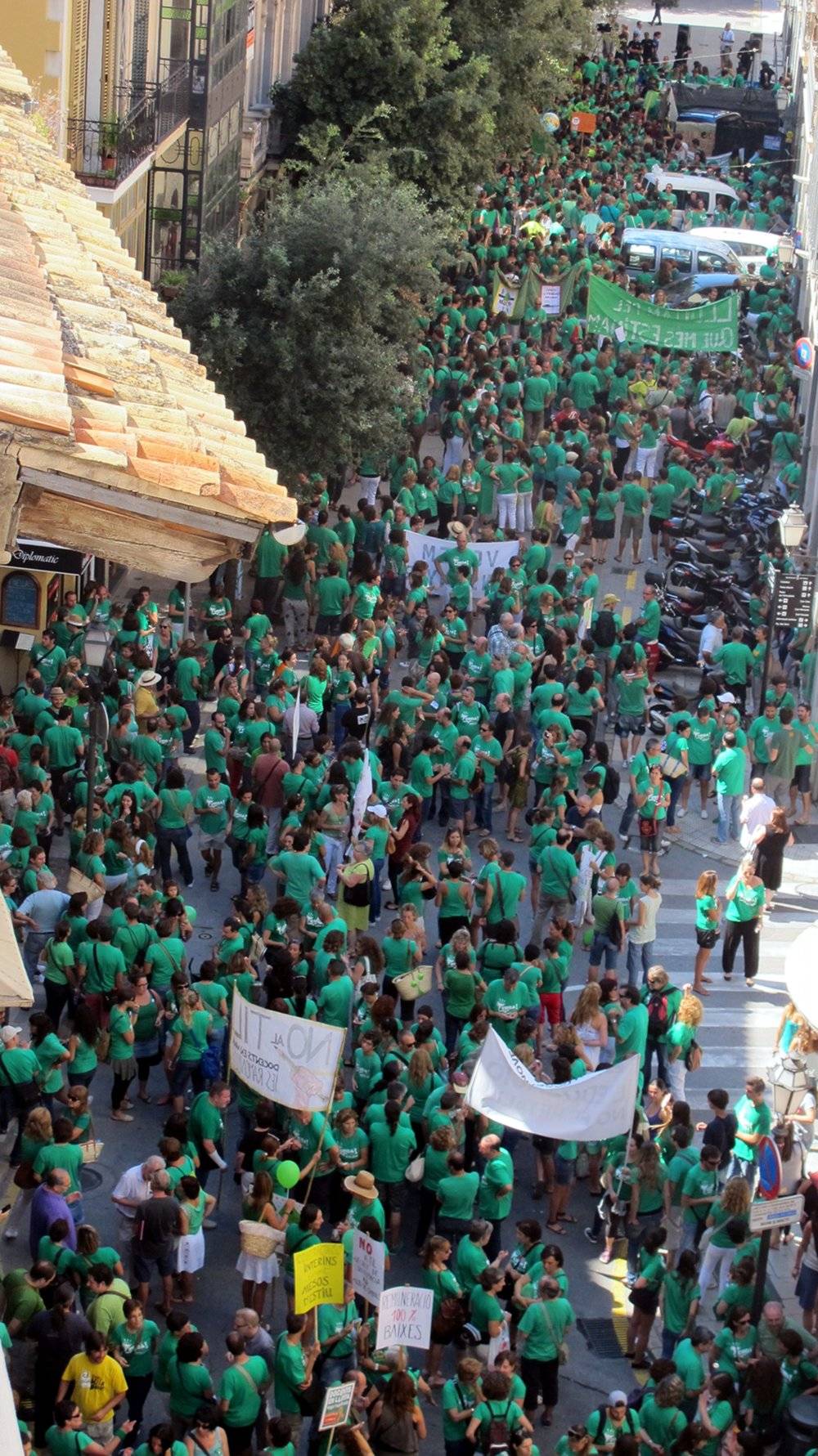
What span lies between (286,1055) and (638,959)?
4769mm

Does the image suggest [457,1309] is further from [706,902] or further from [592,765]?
[592,765]

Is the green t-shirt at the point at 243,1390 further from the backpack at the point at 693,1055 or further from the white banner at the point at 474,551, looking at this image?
the white banner at the point at 474,551

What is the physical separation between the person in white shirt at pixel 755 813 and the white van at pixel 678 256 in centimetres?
2284

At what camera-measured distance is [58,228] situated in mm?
11750

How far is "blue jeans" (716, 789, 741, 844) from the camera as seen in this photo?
2222 centimetres

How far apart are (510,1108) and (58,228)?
6.05 m

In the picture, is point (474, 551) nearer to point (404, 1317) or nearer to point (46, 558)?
point (46, 558)

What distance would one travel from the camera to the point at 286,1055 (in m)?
14.7

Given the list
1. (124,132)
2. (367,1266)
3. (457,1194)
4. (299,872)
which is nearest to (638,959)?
(299,872)

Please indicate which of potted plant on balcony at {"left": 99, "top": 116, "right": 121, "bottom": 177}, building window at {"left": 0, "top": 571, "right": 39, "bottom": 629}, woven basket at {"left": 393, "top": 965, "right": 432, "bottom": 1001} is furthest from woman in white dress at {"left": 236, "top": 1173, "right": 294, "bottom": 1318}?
potted plant on balcony at {"left": 99, "top": 116, "right": 121, "bottom": 177}

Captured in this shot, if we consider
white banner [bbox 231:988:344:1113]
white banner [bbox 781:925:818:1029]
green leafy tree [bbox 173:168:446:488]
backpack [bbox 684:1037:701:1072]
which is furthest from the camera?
green leafy tree [bbox 173:168:446:488]

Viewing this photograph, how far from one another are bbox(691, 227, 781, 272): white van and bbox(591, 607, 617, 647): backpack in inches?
834

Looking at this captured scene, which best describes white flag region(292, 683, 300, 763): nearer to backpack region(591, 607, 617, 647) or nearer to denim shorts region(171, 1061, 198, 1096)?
backpack region(591, 607, 617, 647)

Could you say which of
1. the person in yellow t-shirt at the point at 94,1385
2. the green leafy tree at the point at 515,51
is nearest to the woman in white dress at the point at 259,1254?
the person in yellow t-shirt at the point at 94,1385
